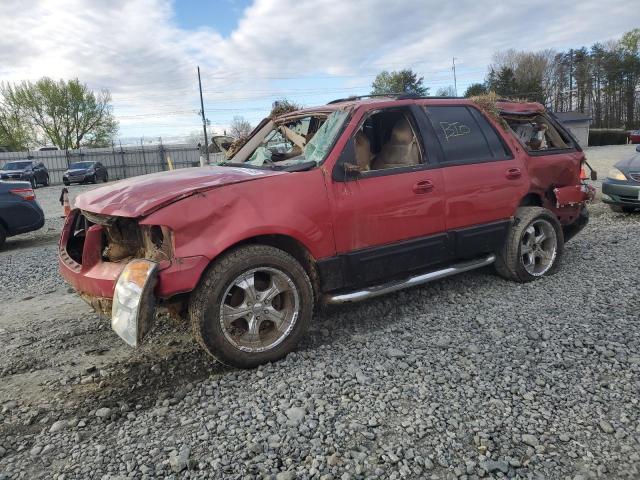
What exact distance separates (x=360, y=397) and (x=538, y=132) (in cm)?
396

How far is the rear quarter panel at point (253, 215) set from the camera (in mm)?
3100

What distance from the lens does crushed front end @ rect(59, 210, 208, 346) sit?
297 centimetres

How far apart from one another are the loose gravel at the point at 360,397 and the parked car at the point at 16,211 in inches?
183

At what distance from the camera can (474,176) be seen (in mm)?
4402

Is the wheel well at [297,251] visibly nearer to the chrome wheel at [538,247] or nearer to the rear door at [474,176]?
the rear door at [474,176]

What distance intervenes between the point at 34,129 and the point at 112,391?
196 ft

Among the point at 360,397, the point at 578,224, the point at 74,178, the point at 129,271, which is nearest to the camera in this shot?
the point at 360,397

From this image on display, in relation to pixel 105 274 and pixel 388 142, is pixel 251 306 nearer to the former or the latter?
pixel 105 274

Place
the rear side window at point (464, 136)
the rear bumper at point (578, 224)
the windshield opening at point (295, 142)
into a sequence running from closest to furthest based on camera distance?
the windshield opening at point (295, 142) < the rear side window at point (464, 136) < the rear bumper at point (578, 224)

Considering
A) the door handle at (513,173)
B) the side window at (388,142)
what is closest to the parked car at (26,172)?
the side window at (388,142)

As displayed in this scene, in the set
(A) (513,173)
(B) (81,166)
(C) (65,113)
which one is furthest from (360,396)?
(C) (65,113)

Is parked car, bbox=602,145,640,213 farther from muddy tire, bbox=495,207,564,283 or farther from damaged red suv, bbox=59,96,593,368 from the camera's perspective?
muddy tire, bbox=495,207,564,283

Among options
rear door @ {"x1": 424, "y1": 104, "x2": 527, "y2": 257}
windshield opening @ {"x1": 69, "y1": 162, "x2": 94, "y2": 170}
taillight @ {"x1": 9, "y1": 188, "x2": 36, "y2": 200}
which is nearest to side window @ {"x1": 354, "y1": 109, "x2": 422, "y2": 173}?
rear door @ {"x1": 424, "y1": 104, "x2": 527, "y2": 257}

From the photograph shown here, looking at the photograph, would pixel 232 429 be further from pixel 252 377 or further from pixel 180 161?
pixel 180 161
